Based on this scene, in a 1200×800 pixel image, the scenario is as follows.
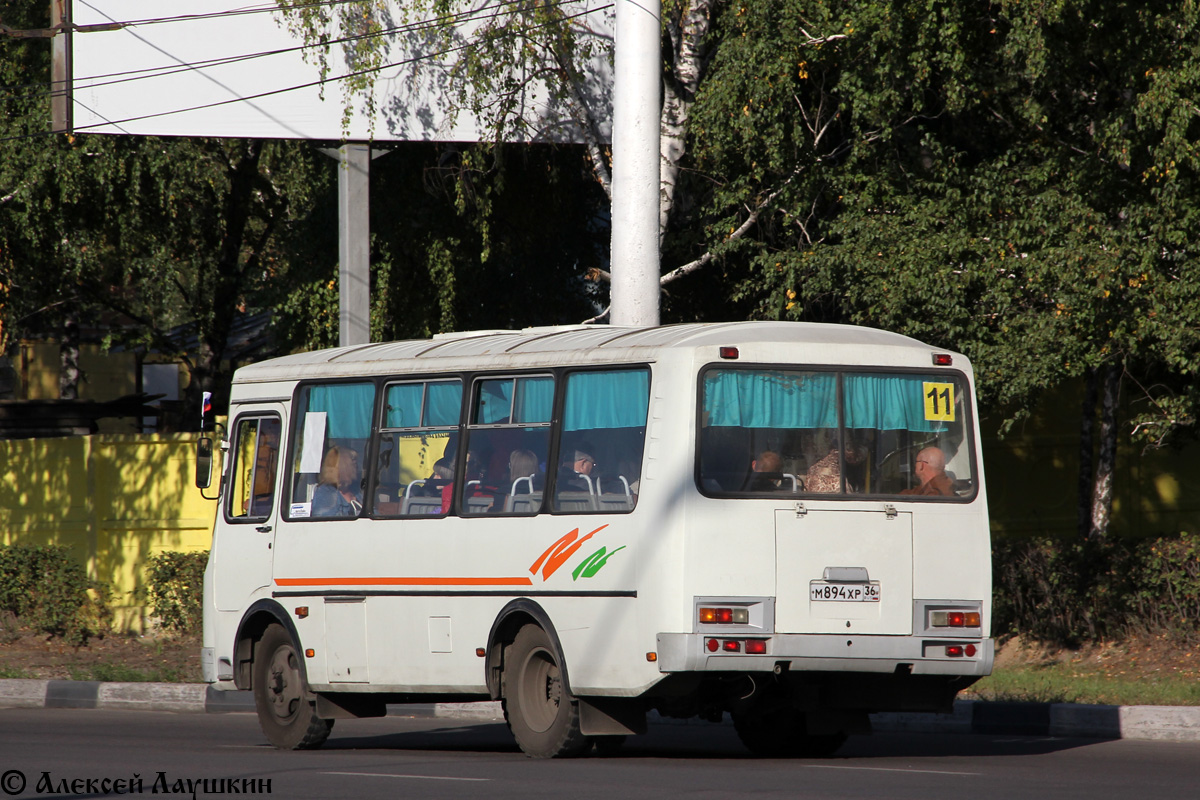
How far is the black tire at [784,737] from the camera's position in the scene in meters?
11.4

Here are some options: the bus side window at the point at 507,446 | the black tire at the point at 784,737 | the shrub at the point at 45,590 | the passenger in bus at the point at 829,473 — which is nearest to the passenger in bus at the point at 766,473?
the passenger in bus at the point at 829,473

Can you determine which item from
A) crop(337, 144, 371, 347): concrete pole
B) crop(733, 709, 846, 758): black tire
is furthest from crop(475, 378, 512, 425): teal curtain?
crop(337, 144, 371, 347): concrete pole

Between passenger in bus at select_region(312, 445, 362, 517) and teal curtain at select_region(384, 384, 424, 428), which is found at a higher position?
teal curtain at select_region(384, 384, 424, 428)

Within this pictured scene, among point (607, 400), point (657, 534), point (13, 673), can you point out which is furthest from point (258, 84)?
point (657, 534)

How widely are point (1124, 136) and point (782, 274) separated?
4501 mm

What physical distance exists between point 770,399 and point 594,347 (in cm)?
127

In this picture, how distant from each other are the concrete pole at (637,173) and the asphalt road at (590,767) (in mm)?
3833

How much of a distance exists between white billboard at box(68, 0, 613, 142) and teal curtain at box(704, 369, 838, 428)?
1044 cm

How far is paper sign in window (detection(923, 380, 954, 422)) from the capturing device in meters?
10.6

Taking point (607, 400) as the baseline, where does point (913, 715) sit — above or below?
below

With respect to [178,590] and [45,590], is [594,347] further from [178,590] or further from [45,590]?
[45,590]

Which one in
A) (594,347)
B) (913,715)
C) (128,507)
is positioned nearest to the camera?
(594,347)

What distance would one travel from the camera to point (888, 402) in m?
10.4

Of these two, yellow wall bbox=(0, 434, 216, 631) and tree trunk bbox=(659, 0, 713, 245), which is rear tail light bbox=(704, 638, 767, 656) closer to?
tree trunk bbox=(659, 0, 713, 245)
